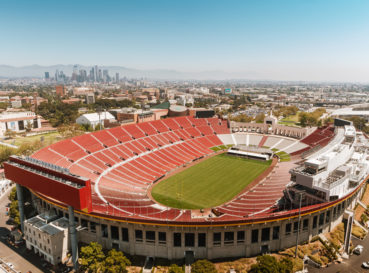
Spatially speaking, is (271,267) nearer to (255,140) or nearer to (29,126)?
(255,140)

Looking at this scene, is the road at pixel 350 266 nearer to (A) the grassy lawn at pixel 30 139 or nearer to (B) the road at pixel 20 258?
(B) the road at pixel 20 258

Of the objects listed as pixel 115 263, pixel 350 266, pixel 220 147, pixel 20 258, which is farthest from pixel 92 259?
pixel 220 147

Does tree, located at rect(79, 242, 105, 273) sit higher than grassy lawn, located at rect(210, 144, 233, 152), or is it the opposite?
grassy lawn, located at rect(210, 144, 233, 152)

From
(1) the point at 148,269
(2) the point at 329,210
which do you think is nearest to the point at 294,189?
(2) the point at 329,210

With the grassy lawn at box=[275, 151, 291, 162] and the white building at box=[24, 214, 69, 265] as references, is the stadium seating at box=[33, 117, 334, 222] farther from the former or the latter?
the white building at box=[24, 214, 69, 265]

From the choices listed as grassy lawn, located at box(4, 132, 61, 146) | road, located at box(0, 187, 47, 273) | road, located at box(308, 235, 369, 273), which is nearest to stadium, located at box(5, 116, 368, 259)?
road, located at box(308, 235, 369, 273)

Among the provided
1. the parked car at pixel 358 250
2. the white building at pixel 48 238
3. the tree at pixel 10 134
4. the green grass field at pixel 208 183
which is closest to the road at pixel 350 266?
the parked car at pixel 358 250

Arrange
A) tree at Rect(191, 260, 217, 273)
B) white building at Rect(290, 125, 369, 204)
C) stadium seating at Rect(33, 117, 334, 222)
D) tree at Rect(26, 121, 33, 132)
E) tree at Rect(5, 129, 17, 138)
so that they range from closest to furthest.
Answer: tree at Rect(191, 260, 217, 273) → white building at Rect(290, 125, 369, 204) → stadium seating at Rect(33, 117, 334, 222) → tree at Rect(5, 129, 17, 138) → tree at Rect(26, 121, 33, 132)
